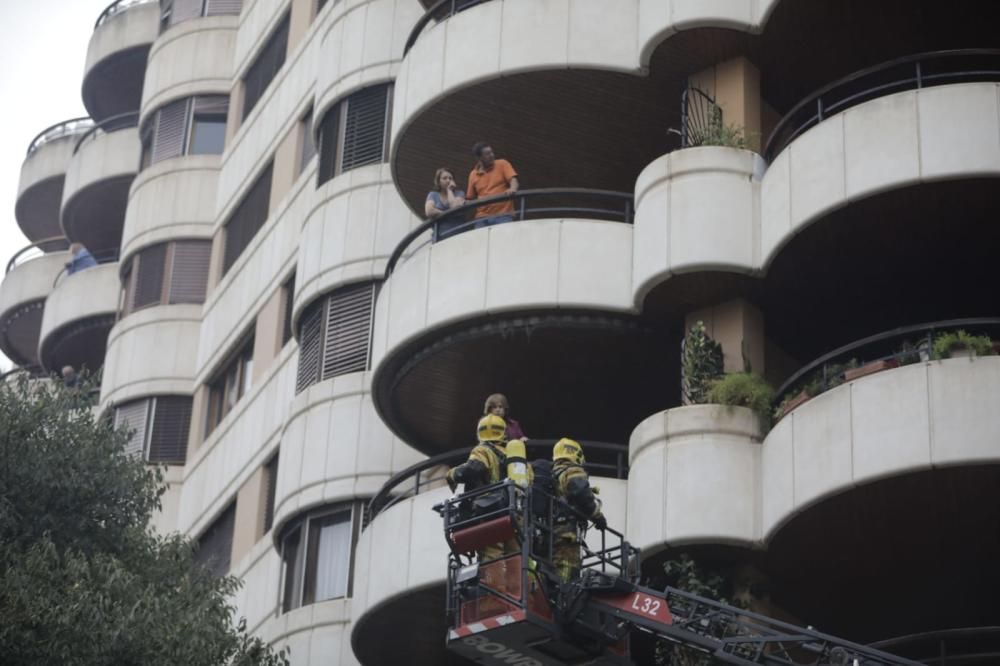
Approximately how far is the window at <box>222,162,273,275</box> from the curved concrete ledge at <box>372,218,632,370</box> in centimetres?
1139

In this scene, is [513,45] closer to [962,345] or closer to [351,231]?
[351,231]

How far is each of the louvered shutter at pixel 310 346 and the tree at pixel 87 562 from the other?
211 inches

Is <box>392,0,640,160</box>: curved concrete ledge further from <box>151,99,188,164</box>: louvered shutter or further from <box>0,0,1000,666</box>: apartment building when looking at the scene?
<box>151,99,188,164</box>: louvered shutter

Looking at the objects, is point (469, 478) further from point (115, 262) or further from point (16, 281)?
point (16, 281)

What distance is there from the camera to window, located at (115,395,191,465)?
41781mm

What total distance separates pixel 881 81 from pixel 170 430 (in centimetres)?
1828

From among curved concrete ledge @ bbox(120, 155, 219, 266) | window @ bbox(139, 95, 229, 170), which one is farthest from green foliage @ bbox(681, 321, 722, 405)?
window @ bbox(139, 95, 229, 170)

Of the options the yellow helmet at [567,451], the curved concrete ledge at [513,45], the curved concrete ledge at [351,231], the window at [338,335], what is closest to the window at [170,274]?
the curved concrete ledge at [351,231]

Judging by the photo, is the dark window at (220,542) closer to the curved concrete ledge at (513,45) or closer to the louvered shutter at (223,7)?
the curved concrete ledge at (513,45)

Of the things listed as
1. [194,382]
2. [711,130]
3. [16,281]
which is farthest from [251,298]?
[16,281]

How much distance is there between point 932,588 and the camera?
84.0 ft

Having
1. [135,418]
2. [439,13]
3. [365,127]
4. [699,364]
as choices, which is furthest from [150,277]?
[699,364]

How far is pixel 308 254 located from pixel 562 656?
14.1 meters

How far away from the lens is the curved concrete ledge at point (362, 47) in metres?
35.1
